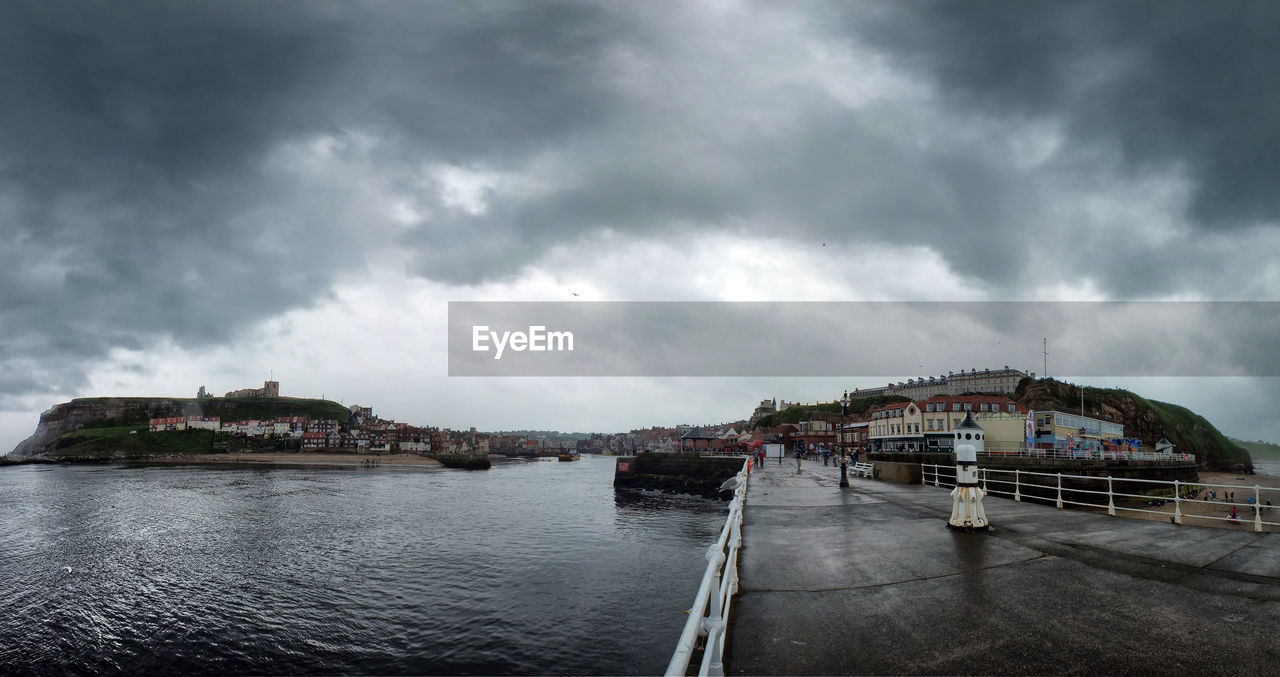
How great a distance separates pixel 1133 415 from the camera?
4242 inches

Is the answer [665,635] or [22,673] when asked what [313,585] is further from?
[665,635]

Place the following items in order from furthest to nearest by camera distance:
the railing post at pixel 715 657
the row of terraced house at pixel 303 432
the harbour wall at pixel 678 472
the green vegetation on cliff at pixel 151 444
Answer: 1. the row of terraced house at pixel 303 432
2. the green vegetation on cliff at pixel 151 444
3. the harbour wall at pixel 678 472
4. the railing post at pixel 715 657

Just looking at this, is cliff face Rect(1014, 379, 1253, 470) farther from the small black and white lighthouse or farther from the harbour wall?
the small black and white lighthouse

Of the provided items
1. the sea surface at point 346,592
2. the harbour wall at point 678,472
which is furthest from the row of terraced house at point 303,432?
the sea surface at point 346,592

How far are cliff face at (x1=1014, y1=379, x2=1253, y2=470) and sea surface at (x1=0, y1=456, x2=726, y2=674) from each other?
96.9m

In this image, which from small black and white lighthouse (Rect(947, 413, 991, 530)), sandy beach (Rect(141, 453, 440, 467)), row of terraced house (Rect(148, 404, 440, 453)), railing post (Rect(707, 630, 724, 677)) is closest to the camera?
railing post (Rect(707, 630, 724, 677))

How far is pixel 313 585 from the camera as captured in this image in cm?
2033

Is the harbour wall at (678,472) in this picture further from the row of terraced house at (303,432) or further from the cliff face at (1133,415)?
the row of terraced house at (303,432)

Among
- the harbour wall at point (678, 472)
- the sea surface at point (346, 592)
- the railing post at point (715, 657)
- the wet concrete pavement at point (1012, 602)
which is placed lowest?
the harbour wall at point (678, 472)

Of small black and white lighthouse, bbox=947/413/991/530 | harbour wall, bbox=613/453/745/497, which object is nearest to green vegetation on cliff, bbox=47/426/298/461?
harbour wall, bbox=613/453/745/497

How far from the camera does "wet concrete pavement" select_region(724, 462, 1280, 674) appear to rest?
15.6 ft

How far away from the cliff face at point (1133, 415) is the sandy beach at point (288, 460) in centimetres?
13468

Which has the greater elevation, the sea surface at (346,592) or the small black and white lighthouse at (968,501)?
the small black and white lighthouse at (968,501)

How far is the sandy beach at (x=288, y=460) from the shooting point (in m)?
133
